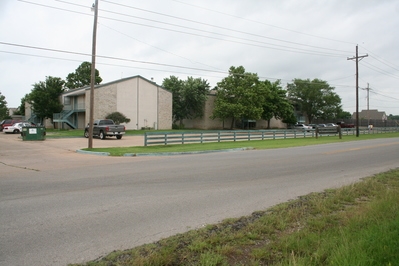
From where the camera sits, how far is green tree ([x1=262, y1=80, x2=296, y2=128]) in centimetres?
6362

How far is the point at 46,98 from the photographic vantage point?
5141 cm

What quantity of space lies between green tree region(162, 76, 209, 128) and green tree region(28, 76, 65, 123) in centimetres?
1894

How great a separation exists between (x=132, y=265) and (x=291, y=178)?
23.7 feet

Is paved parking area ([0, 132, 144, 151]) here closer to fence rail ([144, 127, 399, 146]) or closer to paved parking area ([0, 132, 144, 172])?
paved parking area ([0, 132, 144, 172])

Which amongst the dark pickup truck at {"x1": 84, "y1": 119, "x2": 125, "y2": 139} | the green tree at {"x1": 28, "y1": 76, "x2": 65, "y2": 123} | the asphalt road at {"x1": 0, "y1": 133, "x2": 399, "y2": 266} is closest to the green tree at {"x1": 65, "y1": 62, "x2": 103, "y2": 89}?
the green tree at {"x1": 28, "y1": 76, "x2": 65, "y2": 123}

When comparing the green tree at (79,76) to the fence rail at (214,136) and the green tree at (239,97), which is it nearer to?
the green tree at (239,97)

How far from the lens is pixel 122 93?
48094 millimetres

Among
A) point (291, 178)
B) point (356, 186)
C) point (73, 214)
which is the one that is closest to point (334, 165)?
point (291, 178)

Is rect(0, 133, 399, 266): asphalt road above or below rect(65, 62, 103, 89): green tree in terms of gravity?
below

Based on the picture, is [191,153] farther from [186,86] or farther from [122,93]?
[186,86]

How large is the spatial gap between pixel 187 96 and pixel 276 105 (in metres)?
20.4

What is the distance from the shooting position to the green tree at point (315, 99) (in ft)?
269

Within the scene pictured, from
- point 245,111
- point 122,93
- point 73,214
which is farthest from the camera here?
Result: point 245,111

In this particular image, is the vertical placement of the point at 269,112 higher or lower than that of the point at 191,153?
higher
